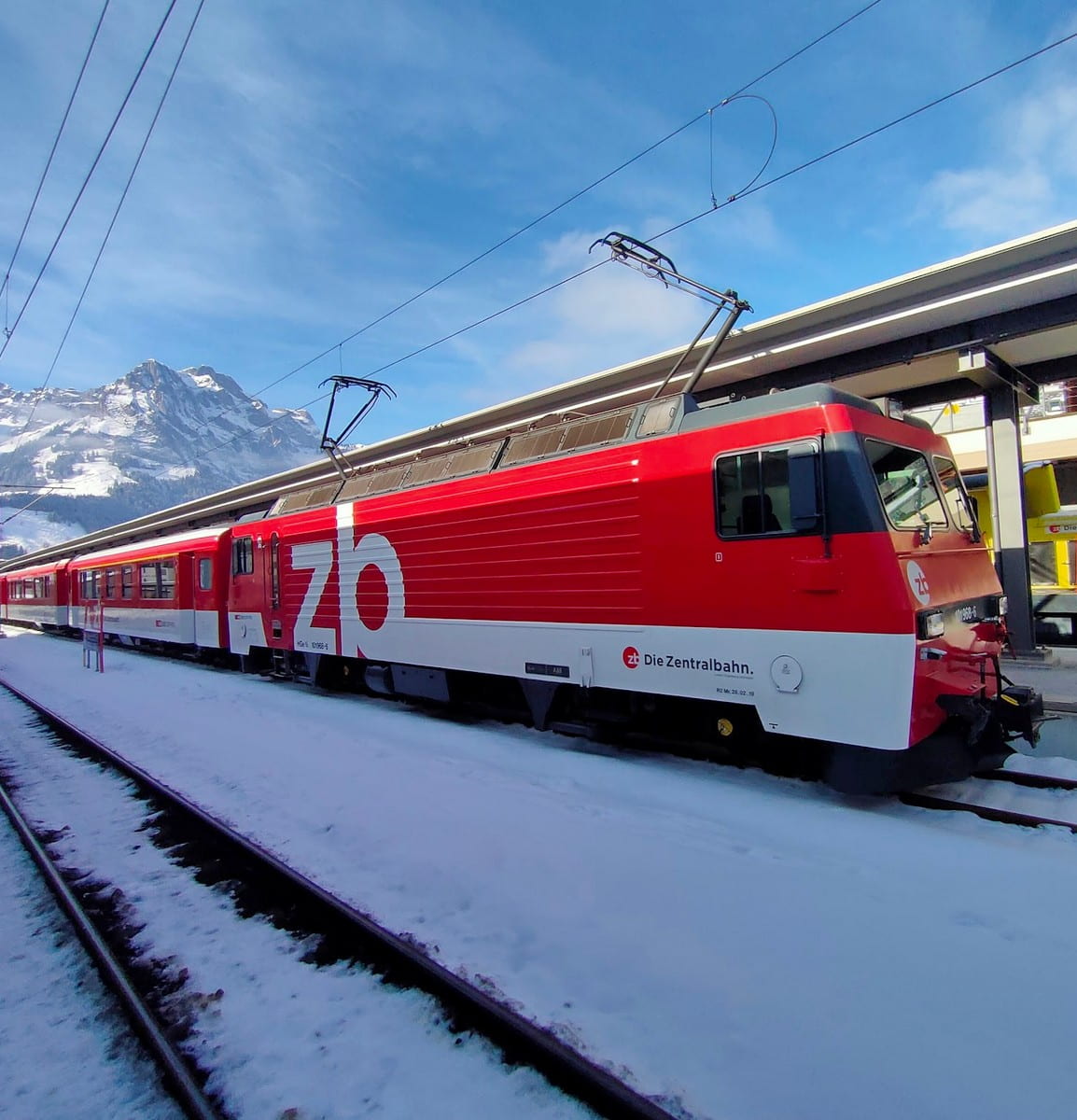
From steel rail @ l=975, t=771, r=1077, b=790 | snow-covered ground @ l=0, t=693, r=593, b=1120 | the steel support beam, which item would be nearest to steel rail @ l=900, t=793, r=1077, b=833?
steel rail @ l=975, t=771, r=1077, b=790

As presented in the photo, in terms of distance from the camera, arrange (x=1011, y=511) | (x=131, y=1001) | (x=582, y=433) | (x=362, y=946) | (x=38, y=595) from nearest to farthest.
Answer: (x=131, y=1001)
(x=362, y=946)
(x=582, y=433)
(x=1011, y=511)
(x=38, y=595)

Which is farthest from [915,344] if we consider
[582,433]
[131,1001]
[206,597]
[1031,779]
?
[206,597]

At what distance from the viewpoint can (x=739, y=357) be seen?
420 inches

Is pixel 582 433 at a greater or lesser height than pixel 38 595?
greater

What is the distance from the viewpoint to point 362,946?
3.22 m

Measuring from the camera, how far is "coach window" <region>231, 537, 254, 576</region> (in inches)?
483

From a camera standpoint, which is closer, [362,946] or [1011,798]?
[362,946]

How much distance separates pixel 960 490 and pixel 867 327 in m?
4.10

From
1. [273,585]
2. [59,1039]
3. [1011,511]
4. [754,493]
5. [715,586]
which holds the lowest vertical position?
[59,1039]

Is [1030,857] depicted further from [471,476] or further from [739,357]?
[739,357]

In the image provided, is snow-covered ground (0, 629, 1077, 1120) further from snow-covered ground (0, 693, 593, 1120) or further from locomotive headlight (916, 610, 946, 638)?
locomotive headlight (916, 610, 946, 638)

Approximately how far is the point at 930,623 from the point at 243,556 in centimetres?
1128

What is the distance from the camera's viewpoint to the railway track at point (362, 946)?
7.50 feet

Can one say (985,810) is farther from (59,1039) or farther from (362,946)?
(59,1039)
